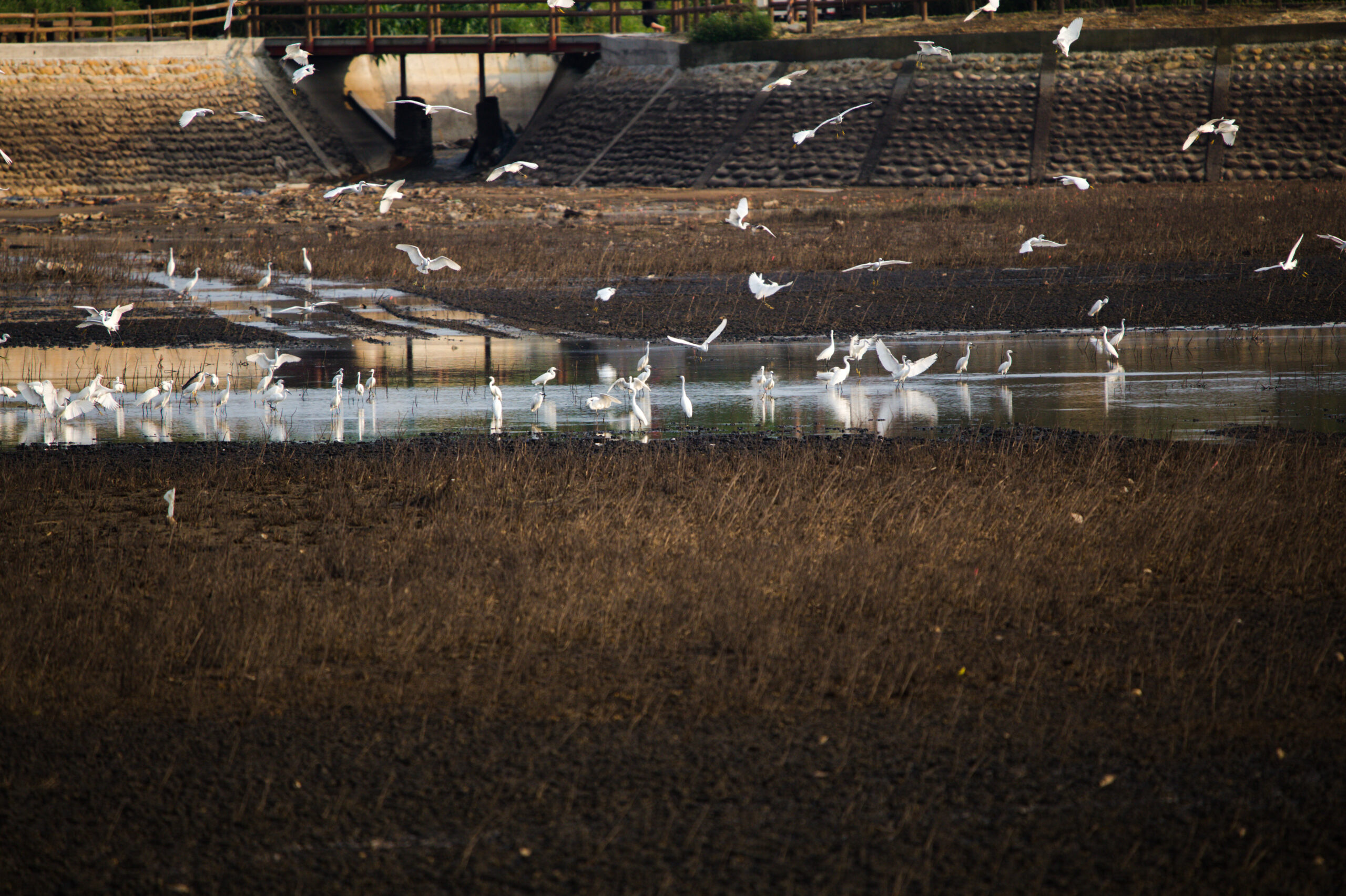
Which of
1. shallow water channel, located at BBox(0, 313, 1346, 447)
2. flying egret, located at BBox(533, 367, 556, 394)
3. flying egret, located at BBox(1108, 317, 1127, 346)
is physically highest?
flying egret, located at BBox(1108, 317, 1127, 346)

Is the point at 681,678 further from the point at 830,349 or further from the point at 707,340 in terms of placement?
the point at 707,340

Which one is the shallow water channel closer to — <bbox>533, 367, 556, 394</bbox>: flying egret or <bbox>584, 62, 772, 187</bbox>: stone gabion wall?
<bbox>533, 367, 556, 394</bbox>: flying egret

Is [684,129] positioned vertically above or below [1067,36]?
below

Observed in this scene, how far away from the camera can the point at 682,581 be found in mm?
6281

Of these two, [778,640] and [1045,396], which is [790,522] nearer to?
[778,640]

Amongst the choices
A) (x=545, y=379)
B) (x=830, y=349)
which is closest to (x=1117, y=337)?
(x=830, y=349)

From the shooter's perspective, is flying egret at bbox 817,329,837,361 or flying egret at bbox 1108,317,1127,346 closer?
flying egret at bbox 817,329,837,361

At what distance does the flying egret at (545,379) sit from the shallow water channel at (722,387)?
0.26ft

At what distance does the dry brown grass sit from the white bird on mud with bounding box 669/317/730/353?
10.5ft

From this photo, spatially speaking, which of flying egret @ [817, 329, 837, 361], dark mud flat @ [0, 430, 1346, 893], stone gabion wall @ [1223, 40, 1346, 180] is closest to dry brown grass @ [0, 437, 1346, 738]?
dark mud flat @ [0, 430, 1346, 893]

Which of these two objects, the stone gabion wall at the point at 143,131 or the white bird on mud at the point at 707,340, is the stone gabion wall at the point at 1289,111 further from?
the stone gabion wall at the point at 143,131

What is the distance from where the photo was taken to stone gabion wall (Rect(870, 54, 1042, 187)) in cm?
3703

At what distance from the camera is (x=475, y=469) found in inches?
335

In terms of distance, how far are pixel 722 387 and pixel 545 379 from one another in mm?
1728
